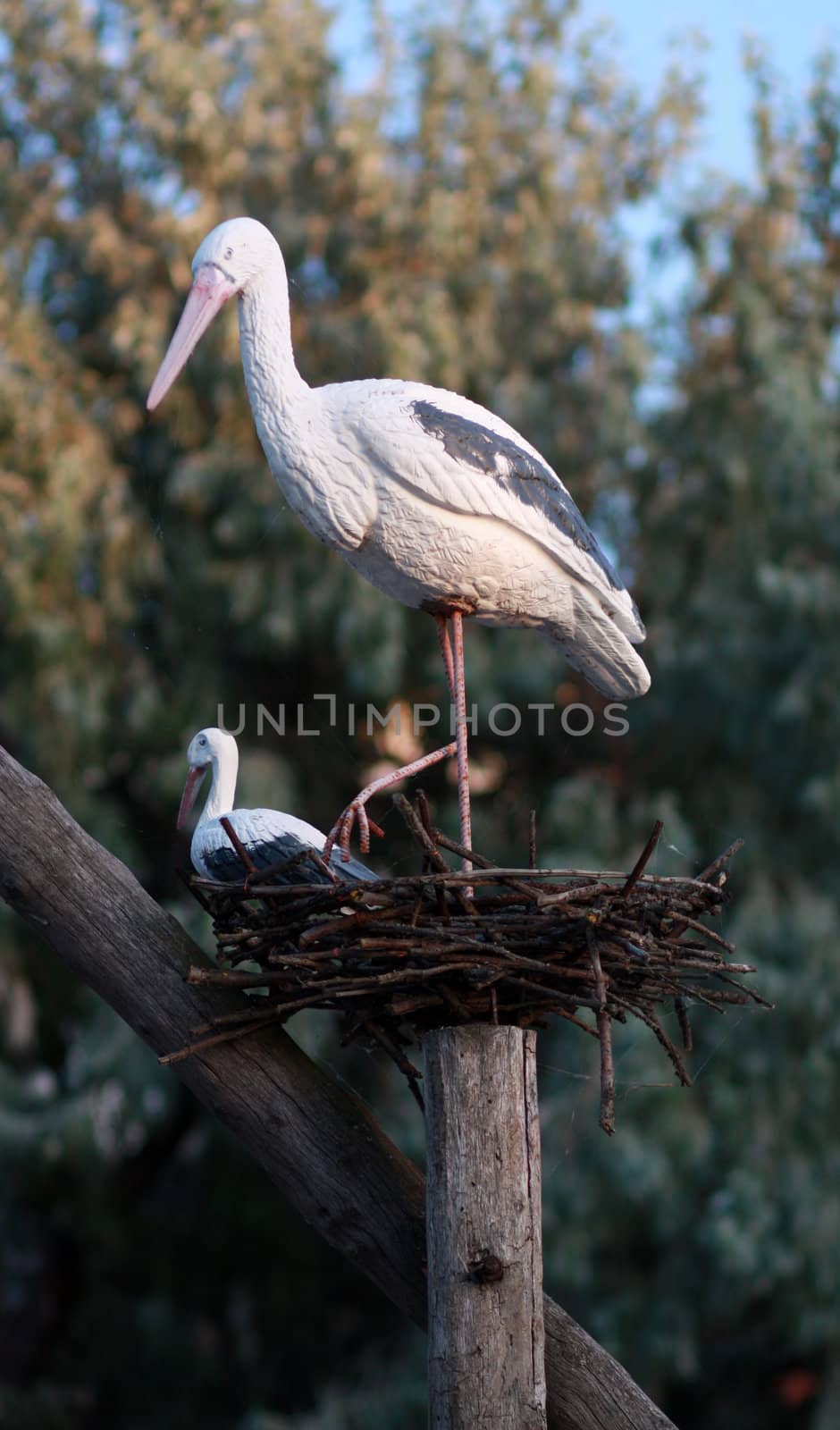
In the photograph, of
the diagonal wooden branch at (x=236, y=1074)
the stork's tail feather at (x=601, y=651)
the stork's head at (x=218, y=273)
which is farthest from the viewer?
the stork's tail feather at (x=601, y=651)

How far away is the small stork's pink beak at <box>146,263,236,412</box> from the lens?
295 cm

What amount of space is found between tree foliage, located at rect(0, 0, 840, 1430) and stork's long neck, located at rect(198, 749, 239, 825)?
88.2 inches

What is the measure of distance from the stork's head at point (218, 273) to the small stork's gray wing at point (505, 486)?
1.21 feet

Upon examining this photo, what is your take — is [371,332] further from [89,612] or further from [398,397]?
[398,397]

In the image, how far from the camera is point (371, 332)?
6238 mm

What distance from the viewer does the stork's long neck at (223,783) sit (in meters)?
3.14

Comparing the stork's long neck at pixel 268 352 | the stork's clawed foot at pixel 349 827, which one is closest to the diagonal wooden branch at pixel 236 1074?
the stork's clawed foot at pixel 349 827

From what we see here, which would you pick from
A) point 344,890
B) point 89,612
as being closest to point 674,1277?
point 89,612

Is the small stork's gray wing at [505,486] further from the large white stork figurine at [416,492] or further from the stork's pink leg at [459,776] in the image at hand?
the stork's pink leg at [459,776]

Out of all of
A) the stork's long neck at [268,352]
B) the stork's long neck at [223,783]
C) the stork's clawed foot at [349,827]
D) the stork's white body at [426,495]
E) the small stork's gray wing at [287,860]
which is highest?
the stork's long neck at [268,352]

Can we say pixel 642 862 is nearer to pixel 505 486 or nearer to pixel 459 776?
pixel 459 776

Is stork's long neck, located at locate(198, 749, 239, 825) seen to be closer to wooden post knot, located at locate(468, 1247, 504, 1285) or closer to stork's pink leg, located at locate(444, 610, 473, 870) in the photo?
stork's pink leg, located at locate(444, 610, 473, 870)

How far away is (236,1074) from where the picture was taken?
8.66ft

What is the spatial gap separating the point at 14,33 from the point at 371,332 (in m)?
2.15
